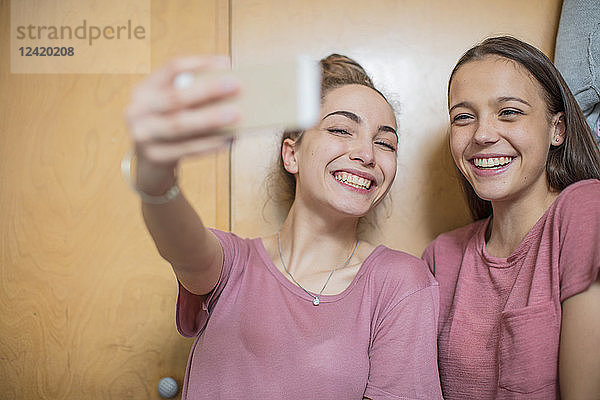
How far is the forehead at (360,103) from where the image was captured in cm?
118

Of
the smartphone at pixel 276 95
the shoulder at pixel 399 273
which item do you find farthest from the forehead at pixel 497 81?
the smartphone at pixel 276 95

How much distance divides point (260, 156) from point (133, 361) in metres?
0.58

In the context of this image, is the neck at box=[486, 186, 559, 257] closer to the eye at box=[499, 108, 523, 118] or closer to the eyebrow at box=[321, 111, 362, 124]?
the eye at box=[499, 108, 523, 118]

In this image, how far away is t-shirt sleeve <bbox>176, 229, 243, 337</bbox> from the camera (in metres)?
1.09

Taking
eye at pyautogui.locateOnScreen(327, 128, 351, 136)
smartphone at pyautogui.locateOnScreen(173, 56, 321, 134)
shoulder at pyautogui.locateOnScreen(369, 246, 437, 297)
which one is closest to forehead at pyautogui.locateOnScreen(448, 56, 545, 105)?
eye at pyautogui.locateOnScreen(327, 128, 351, 136)

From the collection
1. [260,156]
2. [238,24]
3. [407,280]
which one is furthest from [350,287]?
[238,24]

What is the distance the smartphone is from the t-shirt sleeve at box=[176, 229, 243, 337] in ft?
1.70

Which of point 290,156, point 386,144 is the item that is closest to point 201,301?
point 290,156

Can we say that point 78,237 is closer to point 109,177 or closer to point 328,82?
point 109,177

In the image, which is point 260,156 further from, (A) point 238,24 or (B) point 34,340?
(B) point 34,340

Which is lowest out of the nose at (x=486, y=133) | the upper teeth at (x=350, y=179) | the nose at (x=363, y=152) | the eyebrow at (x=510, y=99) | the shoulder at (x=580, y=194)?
the shoulder at (x=580, y=194)

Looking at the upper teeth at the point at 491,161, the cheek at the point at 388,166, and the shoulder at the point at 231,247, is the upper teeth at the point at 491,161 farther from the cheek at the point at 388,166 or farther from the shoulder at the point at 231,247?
the shoulder at the point at 231,247

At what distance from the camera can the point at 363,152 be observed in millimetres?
1149

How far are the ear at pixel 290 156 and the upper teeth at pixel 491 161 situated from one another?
14.5 inches
